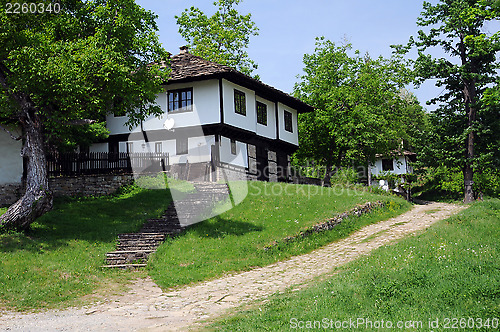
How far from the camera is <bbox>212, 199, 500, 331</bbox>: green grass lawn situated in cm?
930

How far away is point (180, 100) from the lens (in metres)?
32.4

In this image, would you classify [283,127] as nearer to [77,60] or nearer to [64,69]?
[77,60]

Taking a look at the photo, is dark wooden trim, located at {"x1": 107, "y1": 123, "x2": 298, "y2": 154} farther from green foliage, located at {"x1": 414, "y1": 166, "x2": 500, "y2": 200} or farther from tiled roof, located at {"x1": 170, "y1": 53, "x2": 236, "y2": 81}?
green foliage, located at {"x1": 414, "y1": 166, "x2": 500, "y2": 200}

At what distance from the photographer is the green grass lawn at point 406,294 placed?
930cm

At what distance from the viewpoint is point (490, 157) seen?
33.6m

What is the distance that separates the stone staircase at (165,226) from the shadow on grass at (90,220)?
56 centimetres

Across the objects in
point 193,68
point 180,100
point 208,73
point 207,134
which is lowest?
point 207,134

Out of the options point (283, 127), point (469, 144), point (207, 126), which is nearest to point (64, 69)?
point (207, 126)

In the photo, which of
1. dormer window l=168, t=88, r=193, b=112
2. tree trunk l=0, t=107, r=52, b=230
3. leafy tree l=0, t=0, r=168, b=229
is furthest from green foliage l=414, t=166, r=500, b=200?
tree trunk l=0, t=107, r=52, b=230

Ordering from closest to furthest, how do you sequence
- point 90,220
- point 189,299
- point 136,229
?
1. point 189,299
2. point 136,229
3. point 90,220

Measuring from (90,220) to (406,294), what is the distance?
1580 cm

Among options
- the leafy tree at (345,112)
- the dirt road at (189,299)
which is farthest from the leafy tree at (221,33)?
the dirt road at (189,299)

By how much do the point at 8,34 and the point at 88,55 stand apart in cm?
314

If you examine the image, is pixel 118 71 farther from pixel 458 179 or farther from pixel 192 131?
pixel 458 179
